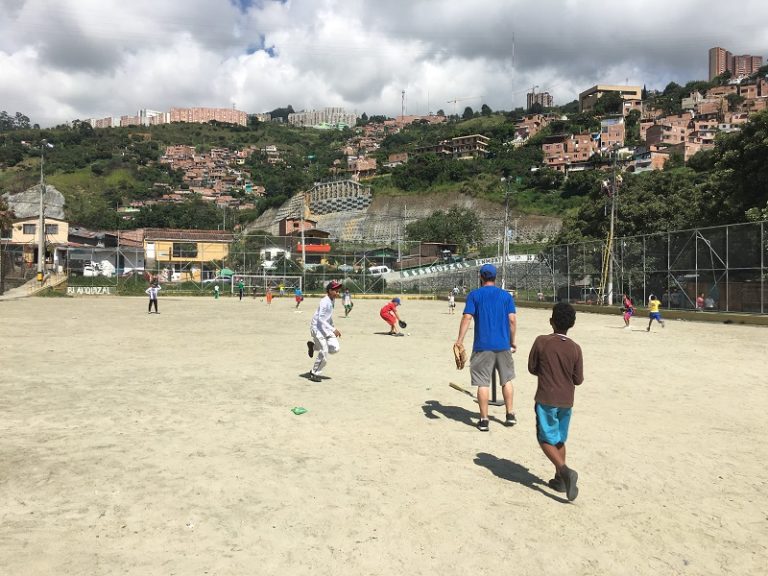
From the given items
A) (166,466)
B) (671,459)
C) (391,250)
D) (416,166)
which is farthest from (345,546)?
(416,166)

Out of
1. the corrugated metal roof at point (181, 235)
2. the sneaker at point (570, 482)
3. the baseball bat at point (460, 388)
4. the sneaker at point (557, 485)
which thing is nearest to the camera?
the sneaker at point (570, 482)

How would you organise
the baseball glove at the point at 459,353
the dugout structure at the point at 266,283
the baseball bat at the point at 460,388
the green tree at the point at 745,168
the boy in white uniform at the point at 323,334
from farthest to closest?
the dugout structure at the point at 266,283, the green tree at the point at 745,168, the boy in white uniform at the point at 323,334, the baseball bat at the point at 460,388, the baseball glove at the point at 459,353

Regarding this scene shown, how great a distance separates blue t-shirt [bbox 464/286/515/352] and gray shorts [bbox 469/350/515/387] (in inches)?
2.6

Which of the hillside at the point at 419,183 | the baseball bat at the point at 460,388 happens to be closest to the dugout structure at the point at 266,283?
the hillside at the point at 419,183

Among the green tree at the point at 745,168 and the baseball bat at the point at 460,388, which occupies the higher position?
the green tree at the point at 745,168

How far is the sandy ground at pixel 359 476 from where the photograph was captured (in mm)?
3324

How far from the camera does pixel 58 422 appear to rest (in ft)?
19.9

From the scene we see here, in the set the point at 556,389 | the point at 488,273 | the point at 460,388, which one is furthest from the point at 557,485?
the point at 460,388

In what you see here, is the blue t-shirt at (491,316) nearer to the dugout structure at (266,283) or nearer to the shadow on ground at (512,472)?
the shadow on ground at (512,472)

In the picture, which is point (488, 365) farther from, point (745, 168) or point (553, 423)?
point (745, 168)

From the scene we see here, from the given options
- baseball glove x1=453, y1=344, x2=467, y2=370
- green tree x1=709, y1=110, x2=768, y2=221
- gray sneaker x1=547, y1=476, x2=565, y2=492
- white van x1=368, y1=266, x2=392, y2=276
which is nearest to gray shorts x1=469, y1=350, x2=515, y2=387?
baseball glove x1=453, y1=344, x2=467, y2=370

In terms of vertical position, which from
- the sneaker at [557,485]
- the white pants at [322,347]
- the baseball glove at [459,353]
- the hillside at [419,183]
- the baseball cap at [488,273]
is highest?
the hillside at [419,183]

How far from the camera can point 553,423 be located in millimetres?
4230

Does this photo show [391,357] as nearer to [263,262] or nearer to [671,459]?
[671,459]
